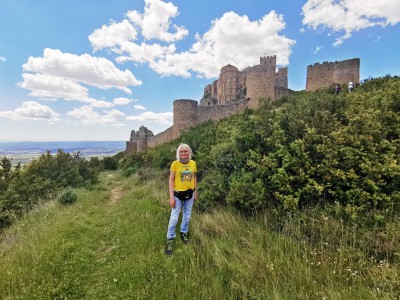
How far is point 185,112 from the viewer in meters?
21.5

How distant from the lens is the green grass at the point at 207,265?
254 cm

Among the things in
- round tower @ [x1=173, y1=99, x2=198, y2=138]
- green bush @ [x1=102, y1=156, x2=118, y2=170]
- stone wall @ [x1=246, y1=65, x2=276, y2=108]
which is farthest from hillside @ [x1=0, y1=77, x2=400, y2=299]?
green bush @ [x1=102, y1=156, x2=118, y2=170]

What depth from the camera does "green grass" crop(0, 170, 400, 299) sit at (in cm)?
254

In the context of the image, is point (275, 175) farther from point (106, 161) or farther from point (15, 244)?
point (106, 161)

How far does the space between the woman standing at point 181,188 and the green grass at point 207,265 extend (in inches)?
11.6

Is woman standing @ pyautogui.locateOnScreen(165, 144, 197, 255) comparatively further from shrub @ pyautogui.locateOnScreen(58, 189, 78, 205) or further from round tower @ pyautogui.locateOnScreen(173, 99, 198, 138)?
round tower @ pyautogui.locateOnScreen(173, 99, 198, 138)

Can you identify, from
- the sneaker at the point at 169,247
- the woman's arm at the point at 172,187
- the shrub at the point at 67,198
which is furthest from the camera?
the shrub at the point at 67,198

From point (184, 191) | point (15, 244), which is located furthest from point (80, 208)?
point (184, 191)

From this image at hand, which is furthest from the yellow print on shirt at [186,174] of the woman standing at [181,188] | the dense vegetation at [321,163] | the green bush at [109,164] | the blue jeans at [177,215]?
the green bush at [109,164]

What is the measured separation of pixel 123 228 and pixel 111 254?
3.84 feet

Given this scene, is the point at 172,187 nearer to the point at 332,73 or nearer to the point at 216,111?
the point at 216,111

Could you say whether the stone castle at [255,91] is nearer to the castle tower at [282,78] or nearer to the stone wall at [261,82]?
the stone wall at [261,82]

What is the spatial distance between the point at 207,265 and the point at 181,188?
1.42 meters

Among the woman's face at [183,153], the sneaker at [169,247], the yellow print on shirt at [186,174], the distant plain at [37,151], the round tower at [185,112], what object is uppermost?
the round tower at [185,112]
